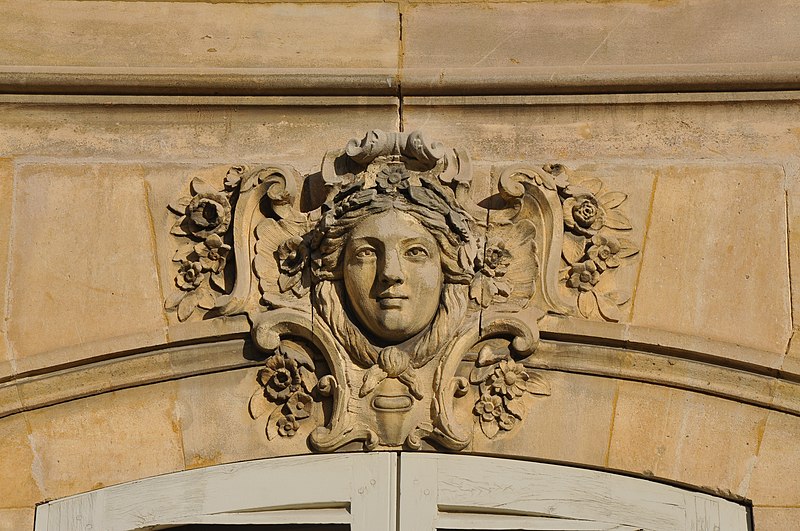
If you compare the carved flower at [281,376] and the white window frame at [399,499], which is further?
the carved flower at [281,376]

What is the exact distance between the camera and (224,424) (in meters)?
5.13

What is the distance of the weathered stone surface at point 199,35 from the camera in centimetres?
553

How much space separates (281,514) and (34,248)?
1.19 meters

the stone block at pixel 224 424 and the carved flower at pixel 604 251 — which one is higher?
the carved flower at pixel 604 251

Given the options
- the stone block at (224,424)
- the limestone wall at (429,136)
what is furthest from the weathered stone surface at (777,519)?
the stone block at (224,424)

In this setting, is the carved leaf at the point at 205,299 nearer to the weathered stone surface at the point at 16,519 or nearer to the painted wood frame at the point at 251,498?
the painted wood frame at the point at 251,498

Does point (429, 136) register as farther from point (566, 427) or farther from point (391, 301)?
point (566, 427)

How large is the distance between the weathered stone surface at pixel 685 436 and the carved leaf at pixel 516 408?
291 millimetres

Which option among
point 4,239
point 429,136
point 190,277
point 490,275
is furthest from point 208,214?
point 490,275

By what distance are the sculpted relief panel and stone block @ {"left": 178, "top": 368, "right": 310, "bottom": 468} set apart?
38 millimetres

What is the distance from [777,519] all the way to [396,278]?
138 centimetres

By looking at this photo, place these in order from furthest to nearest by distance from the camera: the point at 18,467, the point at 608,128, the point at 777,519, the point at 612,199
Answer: the point at 608,128
the point at 612,199
the point at 18,467
the point at 777,519

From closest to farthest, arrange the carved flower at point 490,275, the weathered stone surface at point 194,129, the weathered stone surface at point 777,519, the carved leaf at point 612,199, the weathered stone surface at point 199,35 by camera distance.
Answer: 1. the weathered stone surface at point 777,519
2. the carved flower at point 490,275
3. the carved leaf at point 612,199
4. the weathered stone surface at point 194,129
5. the weathered stone surface at point 199,35

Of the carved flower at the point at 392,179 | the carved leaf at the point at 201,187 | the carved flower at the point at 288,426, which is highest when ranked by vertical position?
the carved flower at the point at 392,179
